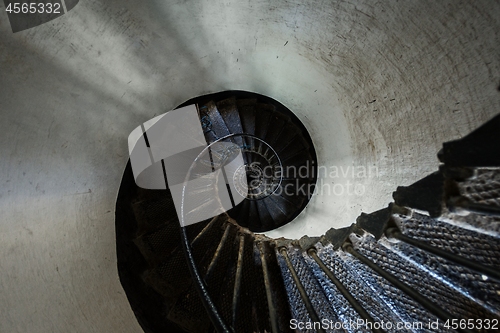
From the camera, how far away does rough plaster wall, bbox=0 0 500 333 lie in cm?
258

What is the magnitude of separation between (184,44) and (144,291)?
9.76 feet

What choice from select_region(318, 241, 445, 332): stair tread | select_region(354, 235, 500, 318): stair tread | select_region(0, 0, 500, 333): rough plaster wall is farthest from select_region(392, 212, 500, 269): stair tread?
select_region(0, 0, 500, 333): rough plaster wall

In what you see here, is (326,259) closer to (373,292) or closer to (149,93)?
(373,292)

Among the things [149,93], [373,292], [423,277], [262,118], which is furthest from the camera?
[262,118]

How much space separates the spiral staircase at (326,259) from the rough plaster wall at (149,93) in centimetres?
34

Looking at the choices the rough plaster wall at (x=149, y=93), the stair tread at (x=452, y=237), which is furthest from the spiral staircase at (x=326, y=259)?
the rough plaster wall at (x=149, y=93)

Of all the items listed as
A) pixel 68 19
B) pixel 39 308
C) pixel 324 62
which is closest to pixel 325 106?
pixel 324 62

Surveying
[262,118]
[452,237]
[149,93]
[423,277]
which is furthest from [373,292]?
[262,118]

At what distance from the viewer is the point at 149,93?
396cm

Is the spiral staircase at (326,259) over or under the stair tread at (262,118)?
under

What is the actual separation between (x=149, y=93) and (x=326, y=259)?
2878mm

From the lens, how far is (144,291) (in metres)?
3.59

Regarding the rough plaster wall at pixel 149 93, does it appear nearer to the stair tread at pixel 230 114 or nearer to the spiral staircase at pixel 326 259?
the spiral staircase at pixel 326 259

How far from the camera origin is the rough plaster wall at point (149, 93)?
2580 millimetres
